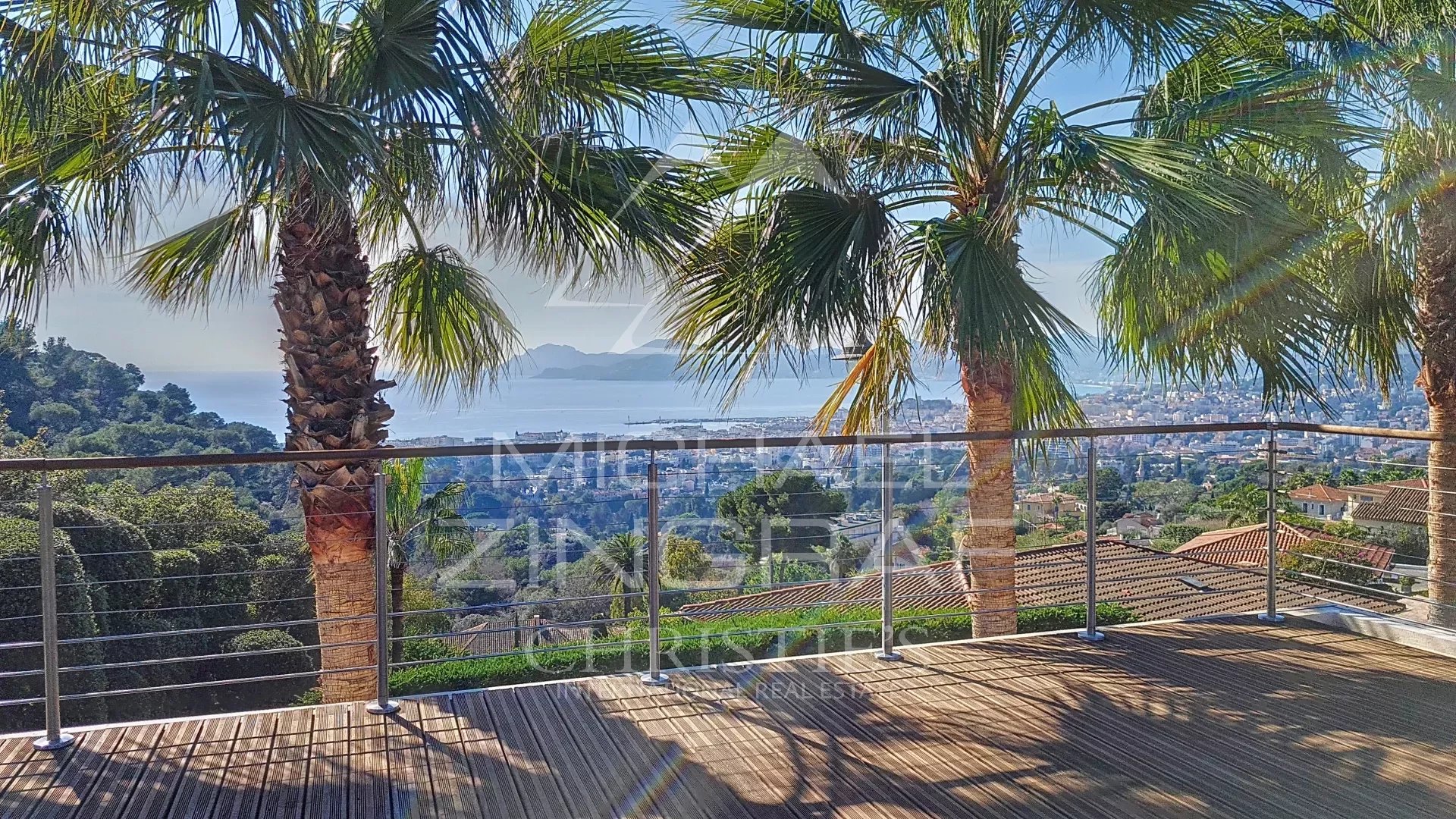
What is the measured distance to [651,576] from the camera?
3488 mm

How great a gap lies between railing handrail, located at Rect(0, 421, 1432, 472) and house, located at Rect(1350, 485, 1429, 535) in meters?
4.58

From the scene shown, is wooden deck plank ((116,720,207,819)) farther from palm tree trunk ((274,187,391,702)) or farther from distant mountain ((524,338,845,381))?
distant mountain ((524,338,845,381))

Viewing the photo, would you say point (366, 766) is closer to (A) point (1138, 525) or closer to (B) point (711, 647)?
(A) point (1138, 525)

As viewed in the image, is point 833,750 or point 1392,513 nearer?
point 833,750

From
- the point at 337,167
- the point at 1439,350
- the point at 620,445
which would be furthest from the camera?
the point at 1439,350

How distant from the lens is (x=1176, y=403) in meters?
4.67

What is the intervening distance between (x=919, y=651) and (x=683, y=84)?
281cm

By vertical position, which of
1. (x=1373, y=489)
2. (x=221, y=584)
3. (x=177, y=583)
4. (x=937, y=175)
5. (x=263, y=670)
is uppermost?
(x=937, y=175)

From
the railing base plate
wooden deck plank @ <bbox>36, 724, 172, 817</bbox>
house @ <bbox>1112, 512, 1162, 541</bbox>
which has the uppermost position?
house @ <bbox>1112, 512, 1162, 541</bbox>

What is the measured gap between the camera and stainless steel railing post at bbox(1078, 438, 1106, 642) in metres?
4.08

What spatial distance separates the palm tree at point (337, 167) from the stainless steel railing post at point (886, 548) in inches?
60.4

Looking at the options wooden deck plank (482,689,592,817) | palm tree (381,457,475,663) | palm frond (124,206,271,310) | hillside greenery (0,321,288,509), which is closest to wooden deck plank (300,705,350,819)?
wooden deck plank (482,689,592,817)

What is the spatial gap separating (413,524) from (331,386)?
4.53 meters

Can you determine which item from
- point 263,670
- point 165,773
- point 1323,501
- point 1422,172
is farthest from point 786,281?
point 263,670
